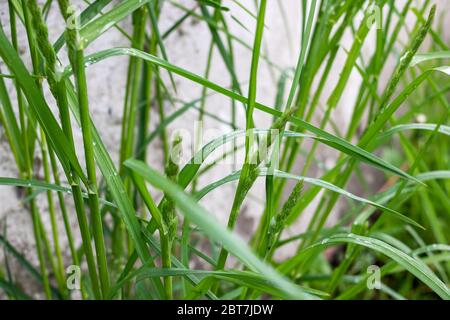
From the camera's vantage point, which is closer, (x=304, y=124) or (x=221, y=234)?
(x=221, y=234)

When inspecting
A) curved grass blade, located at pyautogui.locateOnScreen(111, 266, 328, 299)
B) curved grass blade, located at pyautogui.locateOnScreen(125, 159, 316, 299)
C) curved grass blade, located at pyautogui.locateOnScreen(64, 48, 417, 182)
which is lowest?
curved grass blade, located at pyautogui.locateOnScreen(125, 159, 316, 299)

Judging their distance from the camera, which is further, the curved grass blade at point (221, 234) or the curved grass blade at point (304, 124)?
the curved grass blade at point (304, 124)

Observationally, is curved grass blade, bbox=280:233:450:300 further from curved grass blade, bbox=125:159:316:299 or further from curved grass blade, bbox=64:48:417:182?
curved grass blade, bbox=125:159:316:299

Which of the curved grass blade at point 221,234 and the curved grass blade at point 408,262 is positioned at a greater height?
the curved grass blade at point 408,262

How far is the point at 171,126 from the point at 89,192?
0.53 meters

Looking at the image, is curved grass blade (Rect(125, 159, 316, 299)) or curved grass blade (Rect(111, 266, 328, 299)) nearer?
curved grass blade (Rect(125, 159, 316, 299))

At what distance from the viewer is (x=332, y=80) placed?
1.30 m

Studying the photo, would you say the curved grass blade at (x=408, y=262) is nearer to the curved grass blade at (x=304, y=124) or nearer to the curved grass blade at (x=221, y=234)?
the curved grass blade at (x=304, y=124)

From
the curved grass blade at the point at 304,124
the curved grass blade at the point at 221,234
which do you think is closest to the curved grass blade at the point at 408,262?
the curved grass blade at the point at 304,124

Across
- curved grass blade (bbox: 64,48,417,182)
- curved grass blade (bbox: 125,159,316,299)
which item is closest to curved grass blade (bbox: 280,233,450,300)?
curved grass blade (bbox: 64,48,417,182)

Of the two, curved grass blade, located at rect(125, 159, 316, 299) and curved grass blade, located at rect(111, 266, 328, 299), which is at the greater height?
curved grass blade, located at rect(111, 266, 328, 299)

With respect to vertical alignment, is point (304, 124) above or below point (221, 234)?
above

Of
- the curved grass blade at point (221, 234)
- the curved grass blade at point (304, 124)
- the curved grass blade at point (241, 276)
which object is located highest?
the curved grass blade at point (304, 124)
